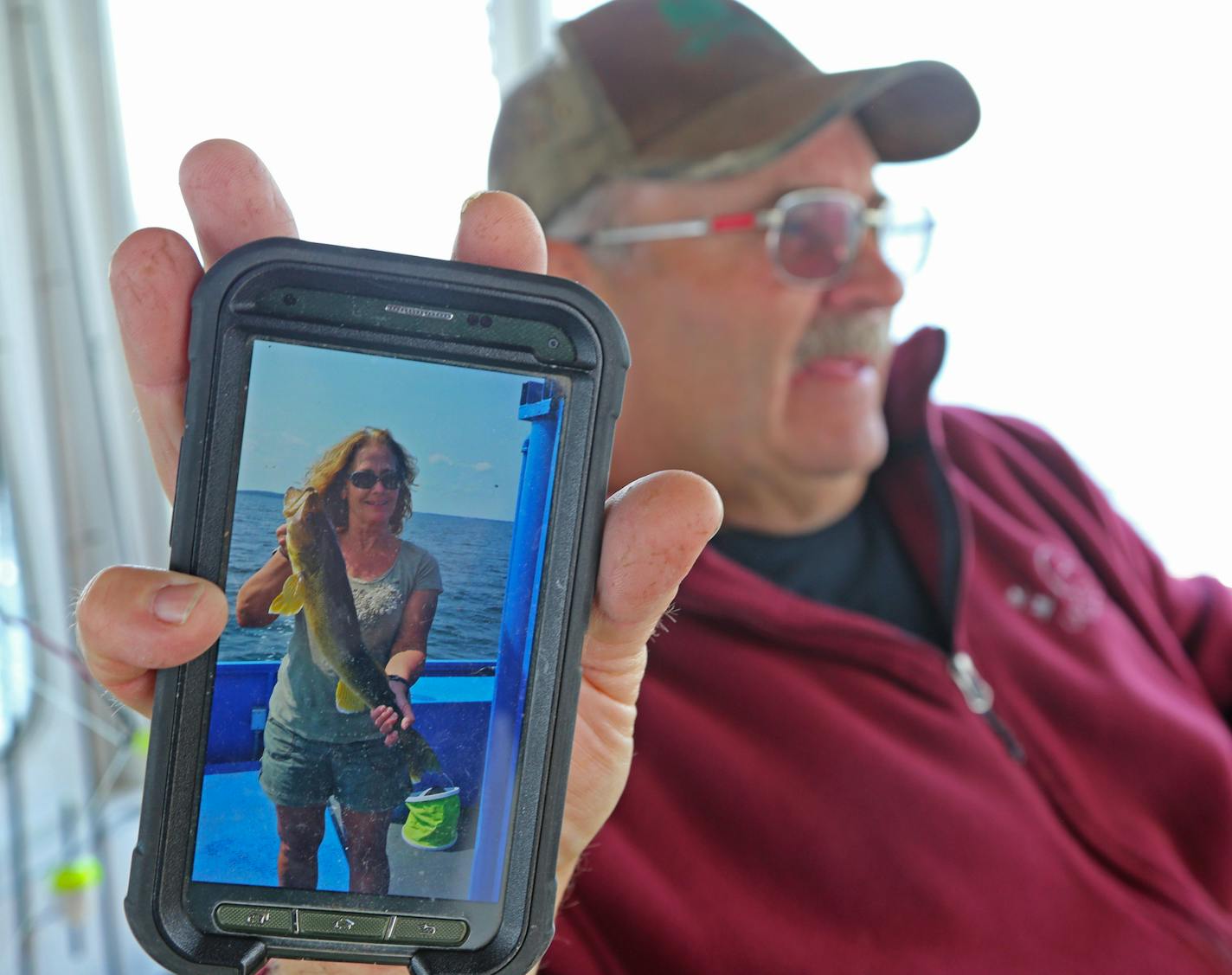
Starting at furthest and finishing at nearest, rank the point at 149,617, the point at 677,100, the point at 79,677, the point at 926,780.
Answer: the point at 79,677 → the point at 677,100 → the point at 926,780 → the point at 149,617

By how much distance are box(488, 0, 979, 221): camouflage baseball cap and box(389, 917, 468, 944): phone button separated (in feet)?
2.45

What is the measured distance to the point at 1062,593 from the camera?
1.09 meters

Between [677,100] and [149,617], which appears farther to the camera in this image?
[677,100]

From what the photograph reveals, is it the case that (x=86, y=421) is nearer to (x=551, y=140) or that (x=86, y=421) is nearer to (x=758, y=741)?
(x=551, y=140)

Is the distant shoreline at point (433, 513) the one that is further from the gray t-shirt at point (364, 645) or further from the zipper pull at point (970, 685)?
the zipper pull at point (970, 685)

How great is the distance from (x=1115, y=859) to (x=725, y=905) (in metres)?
0.38

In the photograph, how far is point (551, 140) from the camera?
1021 mm

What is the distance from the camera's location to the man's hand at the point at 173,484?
0.42 meters

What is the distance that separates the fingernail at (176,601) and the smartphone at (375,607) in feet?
0.05

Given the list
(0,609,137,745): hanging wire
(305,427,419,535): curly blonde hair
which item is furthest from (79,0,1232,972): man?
(0,609,137,745): hanging wire

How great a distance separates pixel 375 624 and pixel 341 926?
14 centimetres

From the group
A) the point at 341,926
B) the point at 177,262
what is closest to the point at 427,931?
the point at 341,926

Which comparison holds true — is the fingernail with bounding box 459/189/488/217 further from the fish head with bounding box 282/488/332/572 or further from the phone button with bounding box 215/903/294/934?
the phone button with bounding box 215/903/294/934

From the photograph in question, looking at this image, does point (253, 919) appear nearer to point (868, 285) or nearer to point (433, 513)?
point (433, 513)
